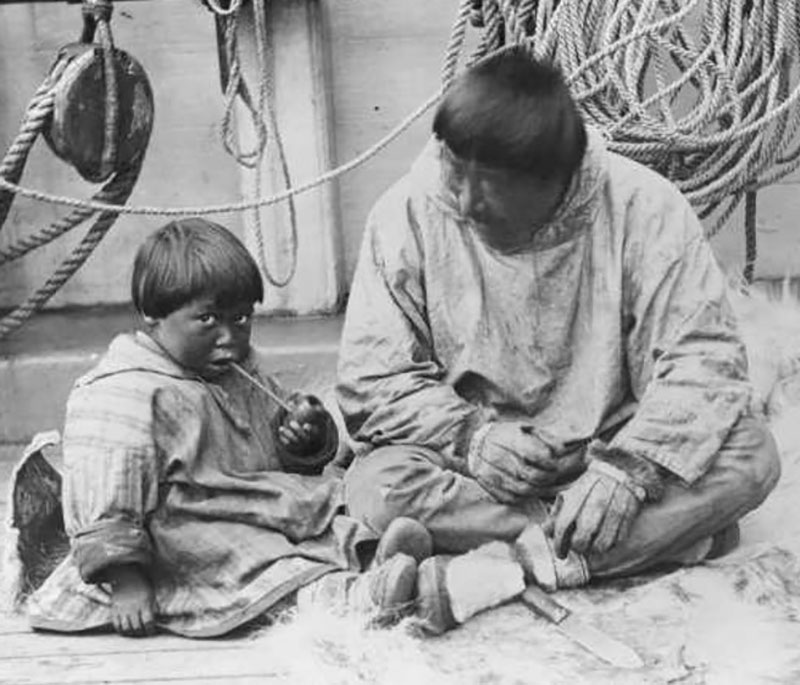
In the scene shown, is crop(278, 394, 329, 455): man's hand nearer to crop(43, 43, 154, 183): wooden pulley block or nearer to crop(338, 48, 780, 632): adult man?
crop(338, 48, 780, 632): adult man

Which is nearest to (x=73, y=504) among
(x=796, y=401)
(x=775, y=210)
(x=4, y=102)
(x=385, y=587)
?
(x=385, y=587)

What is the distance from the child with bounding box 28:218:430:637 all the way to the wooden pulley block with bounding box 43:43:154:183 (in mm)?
1058

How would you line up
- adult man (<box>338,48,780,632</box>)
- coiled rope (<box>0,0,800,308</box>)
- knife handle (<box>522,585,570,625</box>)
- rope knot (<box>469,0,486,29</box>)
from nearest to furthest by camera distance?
knife handle (<box>522,585,570,625</box>)
adult man (<box>338,48,780,632</box>)
coiled rope (<box>0,0,800,308</box>)
rope knot (<box>469,0,486,29</box>)

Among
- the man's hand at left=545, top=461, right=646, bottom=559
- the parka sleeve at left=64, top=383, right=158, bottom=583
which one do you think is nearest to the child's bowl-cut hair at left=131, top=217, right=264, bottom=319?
the parka sleeve at left=64, top=383, right=158, bottom=583

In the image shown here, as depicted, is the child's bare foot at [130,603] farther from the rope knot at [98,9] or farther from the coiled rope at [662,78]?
the rope knot at [98,9]

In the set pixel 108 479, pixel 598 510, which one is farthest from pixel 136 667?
pixel 598 510

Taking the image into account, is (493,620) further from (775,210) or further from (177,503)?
(775,210)

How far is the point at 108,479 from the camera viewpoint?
11.8ft

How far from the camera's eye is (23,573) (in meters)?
3.87

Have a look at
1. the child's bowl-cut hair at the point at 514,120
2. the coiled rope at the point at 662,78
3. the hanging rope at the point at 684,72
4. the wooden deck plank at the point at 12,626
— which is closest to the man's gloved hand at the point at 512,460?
the child's bowl-cut hair at the point at 514,120

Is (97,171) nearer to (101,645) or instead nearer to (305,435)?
(305,435)

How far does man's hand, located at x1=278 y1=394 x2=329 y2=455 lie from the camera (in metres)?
3.91

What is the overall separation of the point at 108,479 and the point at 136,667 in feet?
1.26

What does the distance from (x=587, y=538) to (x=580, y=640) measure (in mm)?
246
